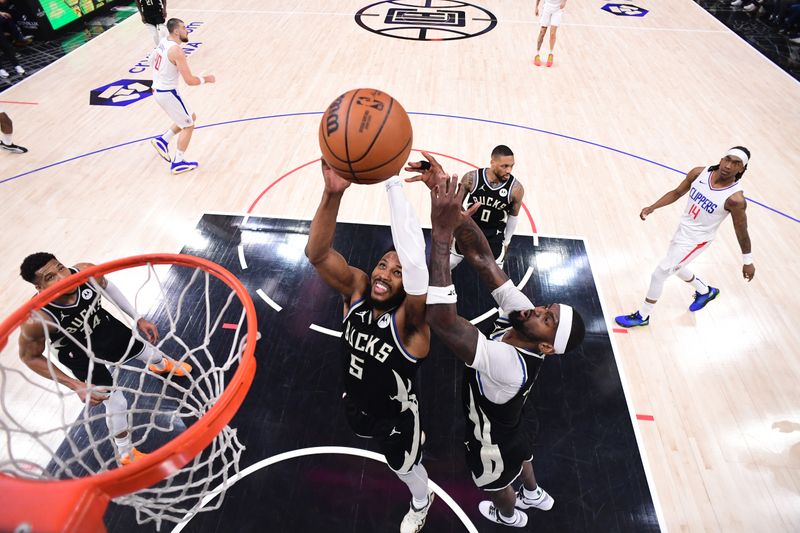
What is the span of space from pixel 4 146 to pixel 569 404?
25.4ft

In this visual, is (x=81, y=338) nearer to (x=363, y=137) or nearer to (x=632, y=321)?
(x=363, y=137)

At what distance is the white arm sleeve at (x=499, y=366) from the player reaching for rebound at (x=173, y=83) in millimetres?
5158

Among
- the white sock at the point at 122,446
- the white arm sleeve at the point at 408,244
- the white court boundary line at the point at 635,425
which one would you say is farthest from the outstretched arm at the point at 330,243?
the white court boundary line at the point at 635,425

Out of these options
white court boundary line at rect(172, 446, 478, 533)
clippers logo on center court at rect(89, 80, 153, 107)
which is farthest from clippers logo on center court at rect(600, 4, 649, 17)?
white court boundary line at rect(172, 446, 478, 533)

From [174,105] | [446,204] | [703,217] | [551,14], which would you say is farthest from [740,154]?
[551,14]

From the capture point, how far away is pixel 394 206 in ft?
7.11

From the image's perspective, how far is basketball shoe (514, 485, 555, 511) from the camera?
10.3 feet

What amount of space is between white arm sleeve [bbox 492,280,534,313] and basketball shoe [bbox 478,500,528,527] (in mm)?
1397

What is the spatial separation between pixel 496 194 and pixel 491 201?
0.22 feet

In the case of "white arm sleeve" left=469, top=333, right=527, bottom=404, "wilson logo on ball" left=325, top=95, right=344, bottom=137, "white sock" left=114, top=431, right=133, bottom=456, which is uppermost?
"wilson logo on ball" left=325, top=95, right=344, bottom=137

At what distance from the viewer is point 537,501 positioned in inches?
124

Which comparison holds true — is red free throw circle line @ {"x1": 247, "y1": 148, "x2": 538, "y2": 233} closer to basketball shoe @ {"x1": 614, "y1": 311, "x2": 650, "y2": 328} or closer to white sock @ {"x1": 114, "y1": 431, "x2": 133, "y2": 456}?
basketball shoe @ {"x1": 614, "y1": 311, "x2": 650, "y2": 328}

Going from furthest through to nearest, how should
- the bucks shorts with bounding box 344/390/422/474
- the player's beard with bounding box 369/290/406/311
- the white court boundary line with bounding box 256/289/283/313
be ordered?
the white court boundary line with bounding box 256/289/283/313 → the bucks shorts with bounding box 344/390/422/474 → the player's beard with bounding box 369/290/406/311

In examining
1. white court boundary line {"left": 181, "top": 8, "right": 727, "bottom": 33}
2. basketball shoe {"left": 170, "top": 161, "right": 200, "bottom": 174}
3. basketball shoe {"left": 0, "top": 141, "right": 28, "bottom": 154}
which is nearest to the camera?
basketball shoe {"left": 170, "top": 161, "right": 200, "bottom": 174}
